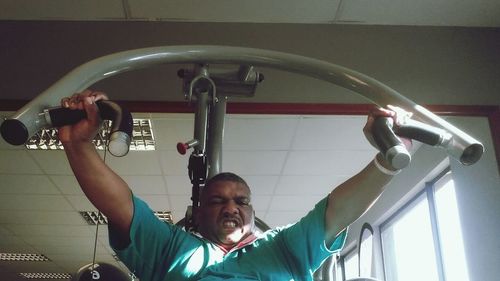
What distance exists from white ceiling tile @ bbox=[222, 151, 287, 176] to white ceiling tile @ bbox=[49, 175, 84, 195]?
4.10 feet

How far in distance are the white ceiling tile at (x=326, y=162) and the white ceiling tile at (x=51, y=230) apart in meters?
2.58

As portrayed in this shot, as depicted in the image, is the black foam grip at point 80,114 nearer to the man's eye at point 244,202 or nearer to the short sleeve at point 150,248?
the short sleeve at point 150,248

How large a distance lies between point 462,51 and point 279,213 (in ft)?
9.08

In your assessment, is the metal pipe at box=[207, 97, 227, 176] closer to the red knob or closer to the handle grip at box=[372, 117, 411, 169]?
the red knob

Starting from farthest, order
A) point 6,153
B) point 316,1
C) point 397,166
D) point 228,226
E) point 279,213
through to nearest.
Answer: point 279,213
point 6,153
point 316,1
point 228,226
point 397,166

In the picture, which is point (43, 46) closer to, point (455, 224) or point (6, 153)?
point (6, 153)

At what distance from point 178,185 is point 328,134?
138cm

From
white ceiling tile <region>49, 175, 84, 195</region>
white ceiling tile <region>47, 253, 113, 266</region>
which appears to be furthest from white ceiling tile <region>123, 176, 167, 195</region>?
white ceiling tile <region>47, 253, 113, 266</region>

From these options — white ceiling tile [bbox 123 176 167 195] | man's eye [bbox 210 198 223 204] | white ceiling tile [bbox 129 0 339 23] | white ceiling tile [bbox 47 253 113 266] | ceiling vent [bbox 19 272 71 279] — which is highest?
ceiling vent [bbox 19 272 71 279]

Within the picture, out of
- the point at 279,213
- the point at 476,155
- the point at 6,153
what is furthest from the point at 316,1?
the point at 279,213

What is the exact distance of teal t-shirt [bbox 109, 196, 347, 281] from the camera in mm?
928

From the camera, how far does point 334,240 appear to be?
3.17ft

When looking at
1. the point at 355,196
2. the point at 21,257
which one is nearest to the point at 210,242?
the point at 355,196

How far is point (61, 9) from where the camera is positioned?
158 cm
